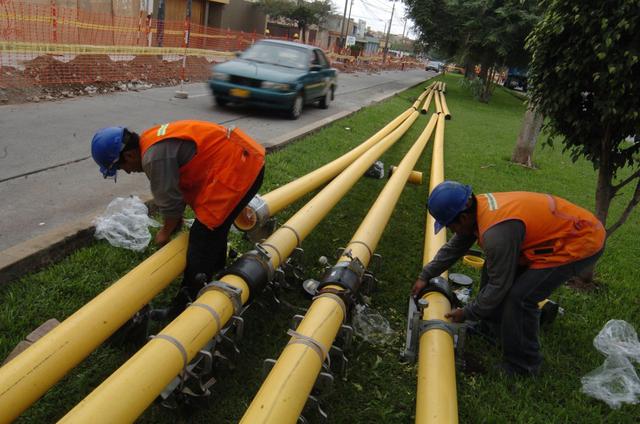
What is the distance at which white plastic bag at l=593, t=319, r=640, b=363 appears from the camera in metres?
3.61

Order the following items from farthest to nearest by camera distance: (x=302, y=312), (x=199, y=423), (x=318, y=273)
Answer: (x=318, y=273), (x=302, y=312), (x=199, y=423)

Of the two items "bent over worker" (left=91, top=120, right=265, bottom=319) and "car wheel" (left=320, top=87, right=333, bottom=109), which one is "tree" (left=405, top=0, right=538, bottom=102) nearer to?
"car wheel" (left=320, top=87, right=333, bottom=109)

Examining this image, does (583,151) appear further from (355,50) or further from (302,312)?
(355,50)

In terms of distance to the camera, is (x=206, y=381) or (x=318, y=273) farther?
(x=318, y=273)

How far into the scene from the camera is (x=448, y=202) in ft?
9.93

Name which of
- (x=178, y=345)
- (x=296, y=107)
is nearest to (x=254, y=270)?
(x=178, y=345)

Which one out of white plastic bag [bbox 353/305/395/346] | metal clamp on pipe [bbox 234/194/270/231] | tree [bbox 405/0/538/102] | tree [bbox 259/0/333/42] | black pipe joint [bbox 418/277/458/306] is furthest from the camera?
tree [bbox 259/0/333/42]

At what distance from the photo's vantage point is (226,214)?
3.07 m

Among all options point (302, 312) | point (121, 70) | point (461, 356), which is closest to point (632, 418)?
point (461, 356)

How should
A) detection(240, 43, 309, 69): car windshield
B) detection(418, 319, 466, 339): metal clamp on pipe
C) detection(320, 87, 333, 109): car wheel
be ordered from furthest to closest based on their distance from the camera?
detection(320, 87, 333, 109): car wheel < detection(240, 43, 309, 69): car windshield < detection(418, 319, 466, 339): metal clamp on pipe

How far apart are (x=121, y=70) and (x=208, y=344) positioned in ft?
39.7

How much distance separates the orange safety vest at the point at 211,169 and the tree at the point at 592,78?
2.94m

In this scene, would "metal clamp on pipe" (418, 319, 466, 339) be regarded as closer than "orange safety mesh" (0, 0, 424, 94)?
Yes

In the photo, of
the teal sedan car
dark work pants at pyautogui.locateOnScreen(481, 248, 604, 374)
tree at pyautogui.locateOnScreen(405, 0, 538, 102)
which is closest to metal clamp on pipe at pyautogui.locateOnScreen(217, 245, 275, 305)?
dark work pants at pyautogui.locateOnScreen(481, 248, 604, 374)
